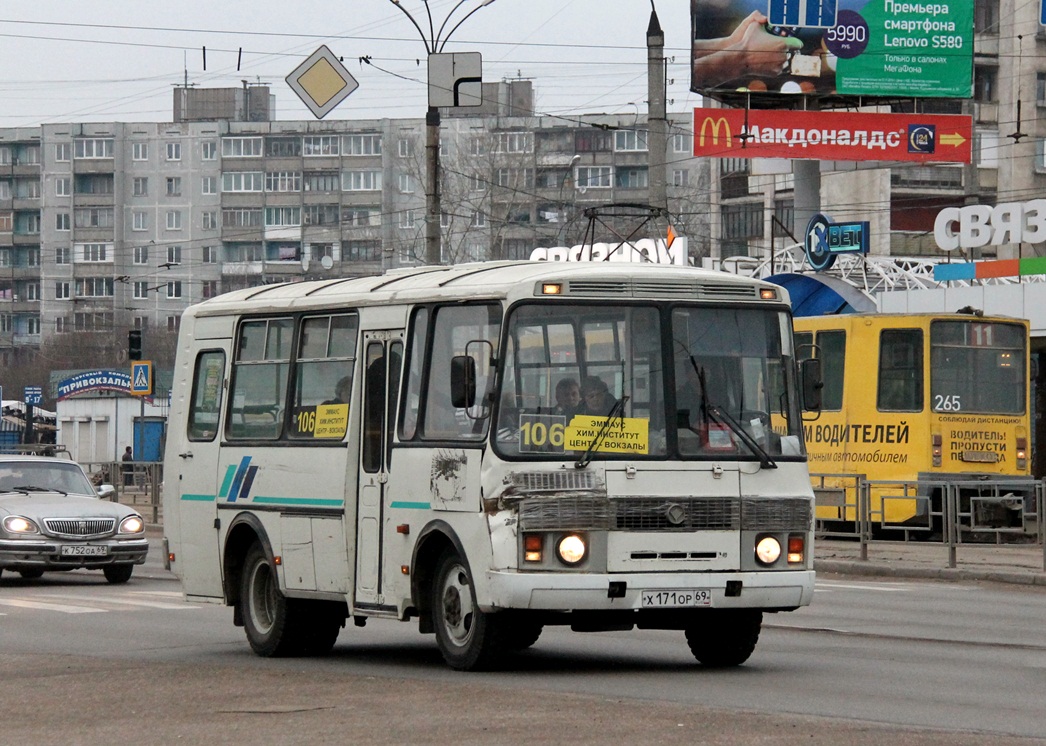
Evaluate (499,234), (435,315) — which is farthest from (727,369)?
(499,234)

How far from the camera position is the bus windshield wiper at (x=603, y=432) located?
1230cm

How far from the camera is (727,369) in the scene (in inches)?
506

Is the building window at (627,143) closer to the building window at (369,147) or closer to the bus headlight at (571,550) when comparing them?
the building window at (369,147)

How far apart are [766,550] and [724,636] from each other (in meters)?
0.94

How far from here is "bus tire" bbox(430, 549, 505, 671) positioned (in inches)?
492

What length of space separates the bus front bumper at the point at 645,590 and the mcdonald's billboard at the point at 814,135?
4173 centimetres

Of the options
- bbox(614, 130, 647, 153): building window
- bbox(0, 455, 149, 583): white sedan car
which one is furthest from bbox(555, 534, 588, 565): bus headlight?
bbox(614, 130, 647, 153): building window

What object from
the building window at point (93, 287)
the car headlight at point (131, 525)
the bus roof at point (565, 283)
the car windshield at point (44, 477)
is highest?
the building window at point (93, 287)

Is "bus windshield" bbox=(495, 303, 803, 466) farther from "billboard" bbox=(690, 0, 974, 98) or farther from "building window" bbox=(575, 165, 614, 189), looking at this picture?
"building window" bbox=(575, 165, 614, 189)

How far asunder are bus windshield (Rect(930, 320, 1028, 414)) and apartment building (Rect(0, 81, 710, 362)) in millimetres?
92181

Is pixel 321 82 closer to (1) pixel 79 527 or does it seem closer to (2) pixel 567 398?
(1) pixel 79 527

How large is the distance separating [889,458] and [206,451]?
55.8ft

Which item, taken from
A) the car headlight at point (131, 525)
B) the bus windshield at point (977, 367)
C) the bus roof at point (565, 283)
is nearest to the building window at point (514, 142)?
the bus windshield at point (977, 367)

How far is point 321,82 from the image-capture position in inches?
1244
